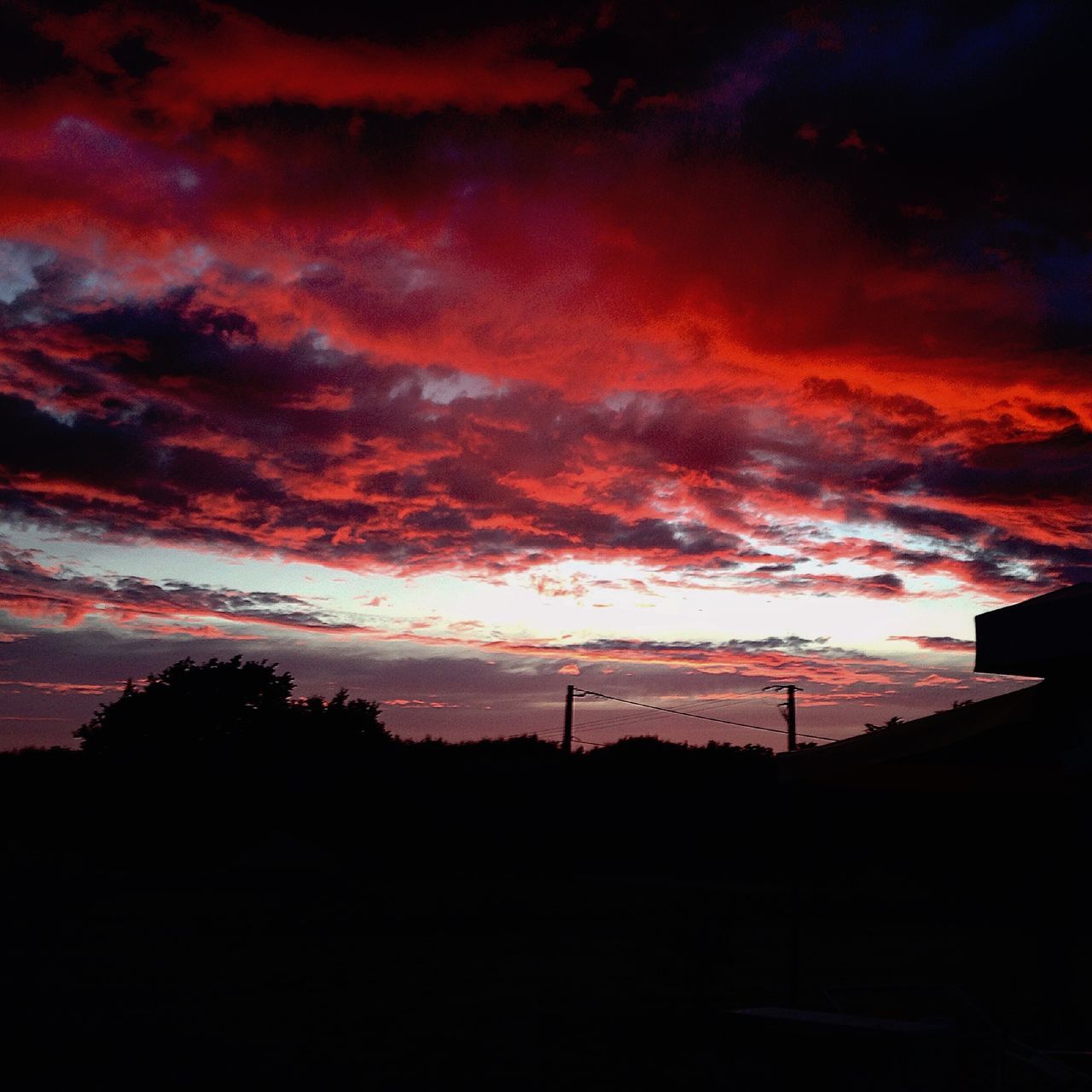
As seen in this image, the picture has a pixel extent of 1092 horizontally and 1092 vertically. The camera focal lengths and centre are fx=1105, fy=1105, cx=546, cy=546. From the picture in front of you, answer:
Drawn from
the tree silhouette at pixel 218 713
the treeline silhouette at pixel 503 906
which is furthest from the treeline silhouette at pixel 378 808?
the tree silhouette at pixel 218 713

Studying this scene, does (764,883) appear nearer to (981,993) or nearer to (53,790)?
(981,993)

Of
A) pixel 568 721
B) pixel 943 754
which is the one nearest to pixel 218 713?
pixel 568 721

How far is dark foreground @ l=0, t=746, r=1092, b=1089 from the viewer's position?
7.14 meters

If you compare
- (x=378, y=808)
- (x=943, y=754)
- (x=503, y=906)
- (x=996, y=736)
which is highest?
(x=996, y=736)

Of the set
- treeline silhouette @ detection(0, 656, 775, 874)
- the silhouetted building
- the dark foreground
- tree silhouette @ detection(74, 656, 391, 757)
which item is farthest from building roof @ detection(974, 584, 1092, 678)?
tree silhouette @ detection(74, 656, 391, 757)

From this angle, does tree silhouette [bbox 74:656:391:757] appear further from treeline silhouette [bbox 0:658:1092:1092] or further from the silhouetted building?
the silhouetted building

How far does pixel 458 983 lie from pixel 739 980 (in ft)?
9.60

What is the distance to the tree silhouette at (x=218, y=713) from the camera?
51.5 meters

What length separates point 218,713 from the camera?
5359 cm

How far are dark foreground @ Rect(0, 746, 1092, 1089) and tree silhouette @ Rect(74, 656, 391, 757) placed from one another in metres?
15.6

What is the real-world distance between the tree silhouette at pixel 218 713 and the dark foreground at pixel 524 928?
15.6m

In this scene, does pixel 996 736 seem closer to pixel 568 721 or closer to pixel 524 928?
pixel 524 928

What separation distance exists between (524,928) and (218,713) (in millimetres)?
39672

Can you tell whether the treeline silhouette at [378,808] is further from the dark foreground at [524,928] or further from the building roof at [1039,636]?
the building roof at [1039,636]
